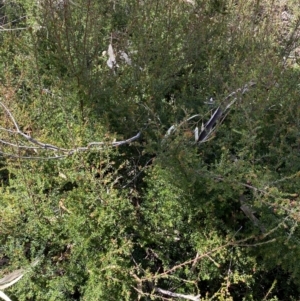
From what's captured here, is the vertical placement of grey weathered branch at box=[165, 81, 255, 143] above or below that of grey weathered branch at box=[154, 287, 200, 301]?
above

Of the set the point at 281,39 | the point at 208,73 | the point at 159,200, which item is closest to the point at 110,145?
the point at 159,200

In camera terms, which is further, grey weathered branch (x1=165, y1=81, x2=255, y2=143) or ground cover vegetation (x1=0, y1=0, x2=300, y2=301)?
grey weathered branch (x1=165, y1=81, x2=255, y2=143)

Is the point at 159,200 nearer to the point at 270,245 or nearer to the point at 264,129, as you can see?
the point at 270,245

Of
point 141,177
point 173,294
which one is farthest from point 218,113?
point 173,294

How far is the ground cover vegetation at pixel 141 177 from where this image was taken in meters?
1.57

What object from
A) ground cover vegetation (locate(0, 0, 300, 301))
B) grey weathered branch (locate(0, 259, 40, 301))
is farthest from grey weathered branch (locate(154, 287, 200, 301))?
grey weathered branch (locate(0, 259, 40, 301))

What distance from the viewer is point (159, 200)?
66.6 inches

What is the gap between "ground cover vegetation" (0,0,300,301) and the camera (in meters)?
1.57

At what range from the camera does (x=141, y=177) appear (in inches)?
74.8

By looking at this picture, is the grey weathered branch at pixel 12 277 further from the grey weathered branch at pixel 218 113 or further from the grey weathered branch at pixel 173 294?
the grey weathered branch at pixel 218 113

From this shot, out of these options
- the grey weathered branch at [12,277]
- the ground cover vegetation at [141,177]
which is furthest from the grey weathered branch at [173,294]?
the grey weathered branch at [12,277]

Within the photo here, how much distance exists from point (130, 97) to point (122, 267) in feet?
2.61

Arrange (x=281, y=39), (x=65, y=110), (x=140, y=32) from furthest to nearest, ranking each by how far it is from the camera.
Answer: (x=281, y=39), (x=140, y=32), (x=65, y=110)

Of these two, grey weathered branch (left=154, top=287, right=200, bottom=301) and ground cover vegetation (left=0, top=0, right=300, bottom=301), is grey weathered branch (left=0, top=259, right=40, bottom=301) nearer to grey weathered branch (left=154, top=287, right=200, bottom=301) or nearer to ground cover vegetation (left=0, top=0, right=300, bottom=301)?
ground cover vegetation (left=0, top=0, right=300, bottom=301)
